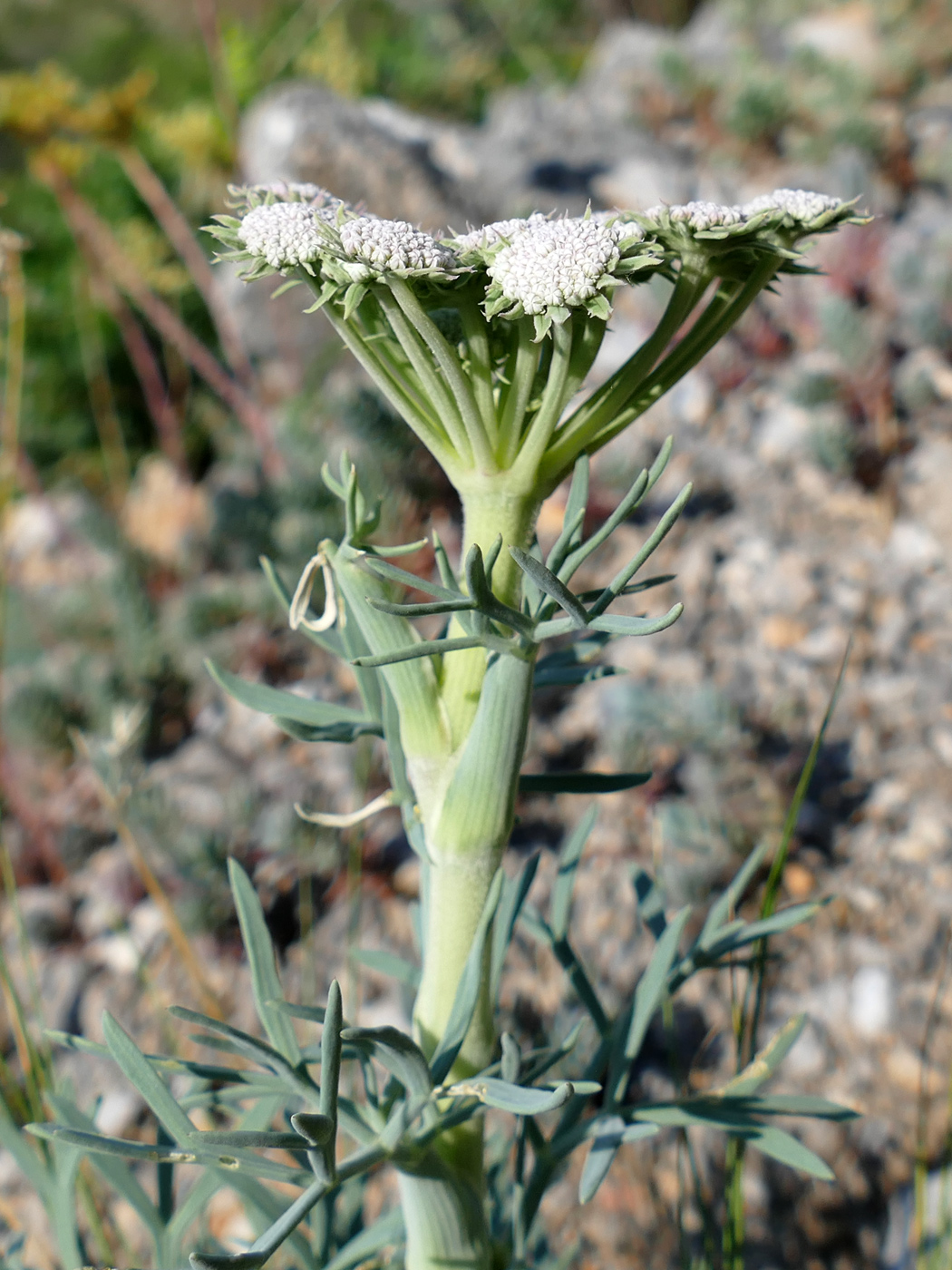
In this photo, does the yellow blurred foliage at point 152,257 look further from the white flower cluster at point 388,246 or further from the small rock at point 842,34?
the small rock at point 842,34

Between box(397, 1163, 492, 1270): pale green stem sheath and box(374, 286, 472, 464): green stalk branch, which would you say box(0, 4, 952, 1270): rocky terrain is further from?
box(374, 286, 472, 464): green stalk branch

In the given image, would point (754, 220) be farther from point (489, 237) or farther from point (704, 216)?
point (489, 237)

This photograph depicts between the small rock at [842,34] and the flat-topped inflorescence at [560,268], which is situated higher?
the small rock at [842,34]

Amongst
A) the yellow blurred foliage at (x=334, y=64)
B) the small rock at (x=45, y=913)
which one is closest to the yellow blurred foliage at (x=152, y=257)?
the yellow blurred foliage at (x=334, y=64)

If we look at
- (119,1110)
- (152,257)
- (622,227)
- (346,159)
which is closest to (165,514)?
(152,257)

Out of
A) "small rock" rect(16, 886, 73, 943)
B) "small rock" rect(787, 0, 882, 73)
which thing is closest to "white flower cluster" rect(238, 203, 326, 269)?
"small rock" rect(16, 886, 73, 943)

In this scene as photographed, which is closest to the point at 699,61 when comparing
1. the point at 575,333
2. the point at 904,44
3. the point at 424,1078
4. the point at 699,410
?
the point at 904,44

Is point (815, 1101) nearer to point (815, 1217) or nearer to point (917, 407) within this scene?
point (815, 1217)
